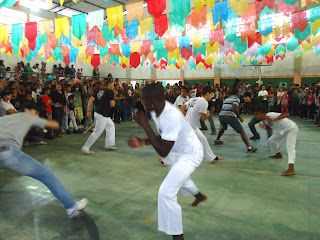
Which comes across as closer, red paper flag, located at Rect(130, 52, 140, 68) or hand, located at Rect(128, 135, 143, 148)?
hand, located at Rect(128, 135, 143, 148)

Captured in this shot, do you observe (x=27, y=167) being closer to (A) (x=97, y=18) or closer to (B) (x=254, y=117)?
(A) (x=97, y=18)

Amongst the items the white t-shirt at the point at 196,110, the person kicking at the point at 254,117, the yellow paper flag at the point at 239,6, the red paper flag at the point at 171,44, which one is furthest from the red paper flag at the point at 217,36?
the white t-shirt at the point at 196,110

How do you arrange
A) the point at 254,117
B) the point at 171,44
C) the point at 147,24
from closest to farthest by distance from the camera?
the point at 254,117
the point at 147,24
the point at 171,44

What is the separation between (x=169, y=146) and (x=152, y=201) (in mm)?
1436

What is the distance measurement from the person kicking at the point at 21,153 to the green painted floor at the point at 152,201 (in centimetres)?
34

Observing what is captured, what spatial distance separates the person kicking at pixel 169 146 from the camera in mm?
1946

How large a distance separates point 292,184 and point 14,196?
12.7 feet

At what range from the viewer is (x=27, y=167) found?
240 cm

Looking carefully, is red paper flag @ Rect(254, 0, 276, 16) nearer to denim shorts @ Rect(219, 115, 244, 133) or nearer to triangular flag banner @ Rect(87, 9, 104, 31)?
denim shorts @ Rect(219, 115, 244, 133)

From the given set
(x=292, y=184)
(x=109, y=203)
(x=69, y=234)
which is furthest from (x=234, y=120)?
(x=69, y=234)

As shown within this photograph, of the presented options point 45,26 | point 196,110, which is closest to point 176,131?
point 196,110

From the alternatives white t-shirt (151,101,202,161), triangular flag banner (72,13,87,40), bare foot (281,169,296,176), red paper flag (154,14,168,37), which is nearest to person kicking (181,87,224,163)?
bare foot (281,169,296,176)

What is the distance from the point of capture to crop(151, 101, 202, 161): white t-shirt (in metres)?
1.96

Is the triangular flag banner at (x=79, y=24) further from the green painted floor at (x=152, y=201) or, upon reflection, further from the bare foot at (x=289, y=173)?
the bare foot at (x=289, y=173)
